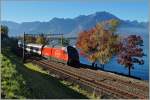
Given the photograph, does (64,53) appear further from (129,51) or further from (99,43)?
(129,51)

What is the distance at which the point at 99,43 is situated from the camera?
60.3 meters

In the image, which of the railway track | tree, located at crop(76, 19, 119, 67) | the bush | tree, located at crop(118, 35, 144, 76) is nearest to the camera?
the bush

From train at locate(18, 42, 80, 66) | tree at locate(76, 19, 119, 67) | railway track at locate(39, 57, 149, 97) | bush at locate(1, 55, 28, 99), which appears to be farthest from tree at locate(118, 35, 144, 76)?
bush at locate(1, 55, 28, 99)

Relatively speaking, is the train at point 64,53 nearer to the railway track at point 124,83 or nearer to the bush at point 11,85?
the railway track at point 124,83

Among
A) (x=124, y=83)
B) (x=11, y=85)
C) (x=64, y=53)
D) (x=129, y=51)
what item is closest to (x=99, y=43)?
(x=129, y=51)

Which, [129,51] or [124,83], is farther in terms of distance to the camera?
[129,51]

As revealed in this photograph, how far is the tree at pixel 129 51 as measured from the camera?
56969mm

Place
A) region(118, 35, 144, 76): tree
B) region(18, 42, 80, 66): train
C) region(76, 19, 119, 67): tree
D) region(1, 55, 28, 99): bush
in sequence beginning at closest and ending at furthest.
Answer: region(1, 55, 28, 99): bush → region(18, 42, 80, 66): train → region(118, 35, 144, 76): tree → region(76, 19, 119, 67): tree

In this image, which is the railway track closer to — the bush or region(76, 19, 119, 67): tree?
the bush

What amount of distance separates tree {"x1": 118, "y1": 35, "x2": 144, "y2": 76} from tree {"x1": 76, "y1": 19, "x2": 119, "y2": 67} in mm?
1241

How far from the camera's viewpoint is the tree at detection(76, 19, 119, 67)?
58.2 m

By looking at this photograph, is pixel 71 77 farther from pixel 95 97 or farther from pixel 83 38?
pixel 83 38

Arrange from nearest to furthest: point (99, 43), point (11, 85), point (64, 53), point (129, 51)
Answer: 1. point (11, 85)
2. point (64, 53)
3. point (129, 51)
4. point (99, 43)

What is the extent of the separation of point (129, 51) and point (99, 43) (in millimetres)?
5955
